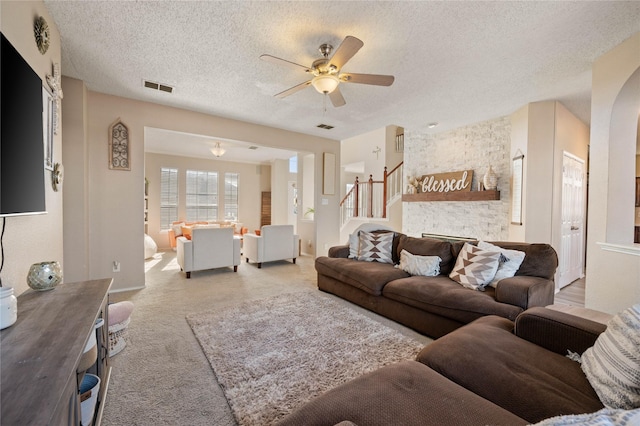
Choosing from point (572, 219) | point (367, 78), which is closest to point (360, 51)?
point (367, 78)

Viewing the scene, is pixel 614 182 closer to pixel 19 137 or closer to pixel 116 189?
pixel 19 137

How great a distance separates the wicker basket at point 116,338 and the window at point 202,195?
6332mm

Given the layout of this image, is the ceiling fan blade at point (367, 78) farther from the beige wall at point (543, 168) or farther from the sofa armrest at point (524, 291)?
the beige wall at point (543, 168)

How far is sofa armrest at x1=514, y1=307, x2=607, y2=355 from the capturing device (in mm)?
1384

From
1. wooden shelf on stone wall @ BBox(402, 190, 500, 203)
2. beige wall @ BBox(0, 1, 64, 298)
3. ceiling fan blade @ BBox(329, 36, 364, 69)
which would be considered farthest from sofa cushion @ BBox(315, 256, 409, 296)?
beige wall @ BBox(0, 1, 64, 298)

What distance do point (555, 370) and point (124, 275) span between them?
4622mm

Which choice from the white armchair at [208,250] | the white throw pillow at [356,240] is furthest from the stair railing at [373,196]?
the white armchair at [208,250]

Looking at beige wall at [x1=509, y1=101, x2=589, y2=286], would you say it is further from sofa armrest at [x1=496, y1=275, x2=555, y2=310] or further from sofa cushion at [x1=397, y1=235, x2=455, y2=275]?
sofa armrest at [x1=496, y1=275, x2=555, y2=310]

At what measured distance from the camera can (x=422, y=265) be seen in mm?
2988

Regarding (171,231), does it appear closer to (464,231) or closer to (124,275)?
(124,275)

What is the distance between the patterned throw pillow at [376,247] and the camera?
359 cm

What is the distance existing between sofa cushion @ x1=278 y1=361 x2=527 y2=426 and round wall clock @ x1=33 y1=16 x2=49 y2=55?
111 inches

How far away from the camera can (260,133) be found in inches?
197

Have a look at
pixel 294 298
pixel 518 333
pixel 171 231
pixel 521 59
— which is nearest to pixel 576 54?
pixel 521 59
